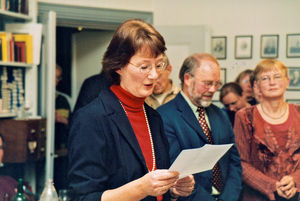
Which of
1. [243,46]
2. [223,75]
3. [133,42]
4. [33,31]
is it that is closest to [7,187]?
[33,31]

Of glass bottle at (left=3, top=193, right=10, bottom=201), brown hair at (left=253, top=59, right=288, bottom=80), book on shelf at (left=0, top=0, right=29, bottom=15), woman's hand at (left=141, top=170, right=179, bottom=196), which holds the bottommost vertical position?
glass bottle at (left=3, top=193, right=10, bottom=201)

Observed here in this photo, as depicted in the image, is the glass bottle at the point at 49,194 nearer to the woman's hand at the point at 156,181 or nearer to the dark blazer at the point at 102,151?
the dark blazer at the point at 102,151

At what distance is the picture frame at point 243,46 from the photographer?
427 centimetres

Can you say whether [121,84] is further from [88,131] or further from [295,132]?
[295,132]

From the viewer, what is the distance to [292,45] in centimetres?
408

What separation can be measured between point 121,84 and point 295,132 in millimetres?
1426

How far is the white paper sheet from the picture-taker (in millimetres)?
1315

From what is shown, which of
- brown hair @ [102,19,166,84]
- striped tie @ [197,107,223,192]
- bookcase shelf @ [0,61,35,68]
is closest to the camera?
brown hair @ [102,19,166,84]

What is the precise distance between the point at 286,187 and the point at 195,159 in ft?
4.22

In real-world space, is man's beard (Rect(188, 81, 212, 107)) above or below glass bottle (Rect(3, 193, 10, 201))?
above

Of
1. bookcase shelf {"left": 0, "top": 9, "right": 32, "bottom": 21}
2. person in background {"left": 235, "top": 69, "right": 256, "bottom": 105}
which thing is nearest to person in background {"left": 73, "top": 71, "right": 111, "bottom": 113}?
bookcase shelf {"left": 0, "top": 9, "right": 32, "bottom": 21}

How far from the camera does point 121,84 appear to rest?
146 centimetres

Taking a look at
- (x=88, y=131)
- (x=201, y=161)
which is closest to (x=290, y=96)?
(x=201, y=161)

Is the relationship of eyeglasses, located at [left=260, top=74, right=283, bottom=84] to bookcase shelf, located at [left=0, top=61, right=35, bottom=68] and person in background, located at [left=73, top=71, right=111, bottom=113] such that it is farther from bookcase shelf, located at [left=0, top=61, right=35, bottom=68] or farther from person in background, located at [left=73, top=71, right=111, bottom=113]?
bookcase shelf, located at [left=0, top=61, right=35, bottom=68]
